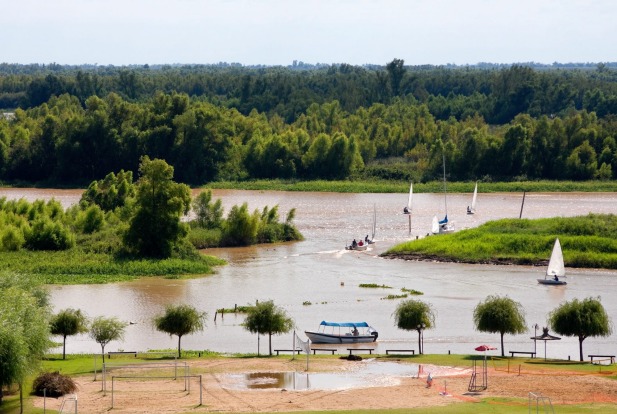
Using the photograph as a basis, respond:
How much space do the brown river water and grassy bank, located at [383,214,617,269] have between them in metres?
1.34

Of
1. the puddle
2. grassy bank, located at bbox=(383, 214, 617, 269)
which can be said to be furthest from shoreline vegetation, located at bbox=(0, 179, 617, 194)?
the puddle

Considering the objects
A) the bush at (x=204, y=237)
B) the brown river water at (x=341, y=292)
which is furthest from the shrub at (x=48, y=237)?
the bush at (x=204, y=237)

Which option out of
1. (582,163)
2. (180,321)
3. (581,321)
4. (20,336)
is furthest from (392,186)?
(20,336)

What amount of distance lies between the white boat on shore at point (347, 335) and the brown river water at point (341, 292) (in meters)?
0.60

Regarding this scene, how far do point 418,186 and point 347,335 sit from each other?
60990 mm

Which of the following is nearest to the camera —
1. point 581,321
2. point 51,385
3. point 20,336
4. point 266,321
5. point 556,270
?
point 20,336

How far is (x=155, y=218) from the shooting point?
66.6 metres

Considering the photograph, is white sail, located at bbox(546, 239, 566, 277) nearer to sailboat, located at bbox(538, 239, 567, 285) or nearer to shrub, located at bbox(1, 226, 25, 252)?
sailboat, located at bbox(538, 239, 567, 285)

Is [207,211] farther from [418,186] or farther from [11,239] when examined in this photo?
[418,186]

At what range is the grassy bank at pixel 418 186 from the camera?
106 metres

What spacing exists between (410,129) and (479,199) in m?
27.0

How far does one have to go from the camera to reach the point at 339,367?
41.9m

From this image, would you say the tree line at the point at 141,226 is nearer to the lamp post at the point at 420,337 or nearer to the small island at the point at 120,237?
the small island at the point at 120,237

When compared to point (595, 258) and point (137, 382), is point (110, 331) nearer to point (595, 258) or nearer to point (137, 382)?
point (137, 382)
